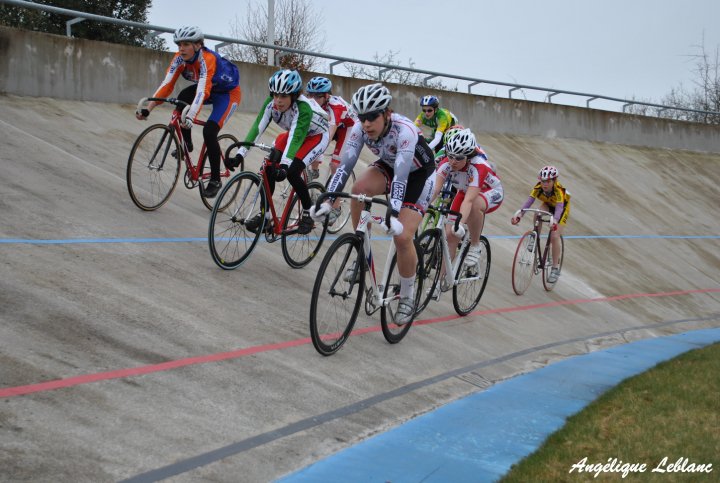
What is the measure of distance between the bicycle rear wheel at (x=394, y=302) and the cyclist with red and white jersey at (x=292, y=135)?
1.16 metres

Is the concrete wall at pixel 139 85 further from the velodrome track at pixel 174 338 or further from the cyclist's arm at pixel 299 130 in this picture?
the cyclist's arm at pixel 299 130

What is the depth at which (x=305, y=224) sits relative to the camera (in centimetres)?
749

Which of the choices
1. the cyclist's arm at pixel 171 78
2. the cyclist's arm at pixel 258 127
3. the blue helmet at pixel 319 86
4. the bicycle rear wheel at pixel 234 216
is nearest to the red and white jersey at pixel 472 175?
the blue helmet at pixel 319 86

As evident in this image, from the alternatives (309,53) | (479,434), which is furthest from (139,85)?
(479,434)

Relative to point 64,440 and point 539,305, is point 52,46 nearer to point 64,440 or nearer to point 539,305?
point 539,305

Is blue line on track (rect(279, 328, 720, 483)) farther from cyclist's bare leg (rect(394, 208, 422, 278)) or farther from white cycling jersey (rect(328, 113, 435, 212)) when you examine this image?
white cycling jersey (rect(328, 113, 435, 212))

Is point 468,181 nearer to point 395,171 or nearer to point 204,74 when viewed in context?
point 395,171

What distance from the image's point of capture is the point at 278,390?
5.25 m

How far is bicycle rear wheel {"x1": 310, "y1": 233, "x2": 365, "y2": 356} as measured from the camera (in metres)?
5.71

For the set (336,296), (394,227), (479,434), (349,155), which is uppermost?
(349,155)

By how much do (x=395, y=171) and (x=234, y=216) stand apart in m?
1.70

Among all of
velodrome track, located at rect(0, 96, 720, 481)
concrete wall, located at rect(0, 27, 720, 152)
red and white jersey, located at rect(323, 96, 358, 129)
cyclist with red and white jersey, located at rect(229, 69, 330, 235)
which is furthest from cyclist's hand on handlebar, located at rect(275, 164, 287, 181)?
concrete wall, located at rect(0, 27, 720, 152)

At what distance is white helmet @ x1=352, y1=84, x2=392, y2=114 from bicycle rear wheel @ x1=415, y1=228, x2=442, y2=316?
1.91 meters

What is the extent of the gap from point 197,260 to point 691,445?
449 centimetres
